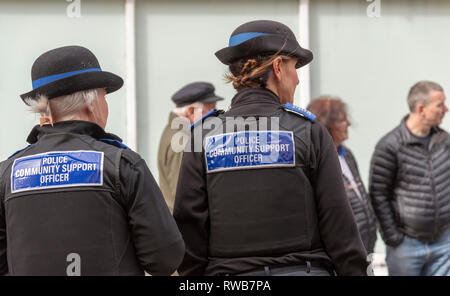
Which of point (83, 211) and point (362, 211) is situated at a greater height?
point (83, 211)

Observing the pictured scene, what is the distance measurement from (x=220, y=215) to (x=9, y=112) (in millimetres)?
4573

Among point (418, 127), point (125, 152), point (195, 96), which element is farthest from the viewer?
point (195, 96)

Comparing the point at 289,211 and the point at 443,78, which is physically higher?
the point at 443,78

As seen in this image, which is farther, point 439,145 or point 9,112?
point 9,112

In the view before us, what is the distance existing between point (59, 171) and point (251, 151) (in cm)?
78

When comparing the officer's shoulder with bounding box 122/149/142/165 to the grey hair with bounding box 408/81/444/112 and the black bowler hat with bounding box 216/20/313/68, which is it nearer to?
the black bowler hat with bounding box 216/20/313/68

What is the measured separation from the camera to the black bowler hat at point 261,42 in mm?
3023

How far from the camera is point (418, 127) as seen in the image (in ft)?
18.1

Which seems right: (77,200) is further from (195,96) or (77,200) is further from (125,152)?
(195,96)

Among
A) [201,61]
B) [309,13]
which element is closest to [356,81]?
[309,13]

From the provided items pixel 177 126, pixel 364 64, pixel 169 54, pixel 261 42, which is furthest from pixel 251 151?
pixel 364 64

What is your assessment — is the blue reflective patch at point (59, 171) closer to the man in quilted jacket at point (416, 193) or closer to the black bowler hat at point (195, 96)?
the black bowler hat at point (195, 96)

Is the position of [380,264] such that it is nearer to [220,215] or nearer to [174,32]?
[174,32]
